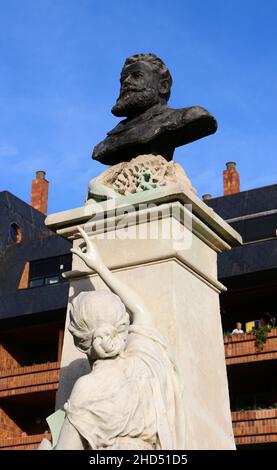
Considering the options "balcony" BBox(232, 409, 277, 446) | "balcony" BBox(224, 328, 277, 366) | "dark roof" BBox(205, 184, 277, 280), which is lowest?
"balcony" BBox(232, 409, 277, 446)

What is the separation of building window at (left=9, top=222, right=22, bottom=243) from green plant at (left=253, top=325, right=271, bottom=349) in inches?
509

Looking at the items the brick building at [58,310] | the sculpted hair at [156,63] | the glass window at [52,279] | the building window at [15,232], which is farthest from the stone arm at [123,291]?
the building window at [15,232]

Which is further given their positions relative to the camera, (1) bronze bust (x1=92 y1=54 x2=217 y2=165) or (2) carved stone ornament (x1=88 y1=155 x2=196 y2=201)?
(1) bronze bust (x1=92 y1=54 x2=217 y2=165)

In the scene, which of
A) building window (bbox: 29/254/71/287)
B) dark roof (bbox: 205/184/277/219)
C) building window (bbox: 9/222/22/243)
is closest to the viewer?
dark roof (bbox: 205/184/277/219)

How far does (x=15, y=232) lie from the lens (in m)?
37.2

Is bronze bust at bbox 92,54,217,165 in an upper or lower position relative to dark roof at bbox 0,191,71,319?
lower

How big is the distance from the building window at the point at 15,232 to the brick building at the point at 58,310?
1.6 inches

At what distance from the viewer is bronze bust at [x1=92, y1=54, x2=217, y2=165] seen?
20.1 feet

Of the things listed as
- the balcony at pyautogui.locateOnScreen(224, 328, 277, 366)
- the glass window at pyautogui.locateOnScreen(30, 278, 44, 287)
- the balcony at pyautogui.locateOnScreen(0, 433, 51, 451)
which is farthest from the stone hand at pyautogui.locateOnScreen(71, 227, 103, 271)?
the glass window at pyautogui.locateOnScreen(30, 278, 44, 287)

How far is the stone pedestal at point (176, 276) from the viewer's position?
5.15 m

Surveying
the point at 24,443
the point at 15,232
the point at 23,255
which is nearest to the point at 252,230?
the point at 23,255

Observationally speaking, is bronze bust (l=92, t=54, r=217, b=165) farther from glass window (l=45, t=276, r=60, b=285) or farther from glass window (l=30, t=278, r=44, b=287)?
glass window (l=30, t=278, r=44, b=287)

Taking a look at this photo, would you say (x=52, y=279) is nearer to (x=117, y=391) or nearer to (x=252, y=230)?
(x=252, y=230)

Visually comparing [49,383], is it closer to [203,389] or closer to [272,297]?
[272,297]
